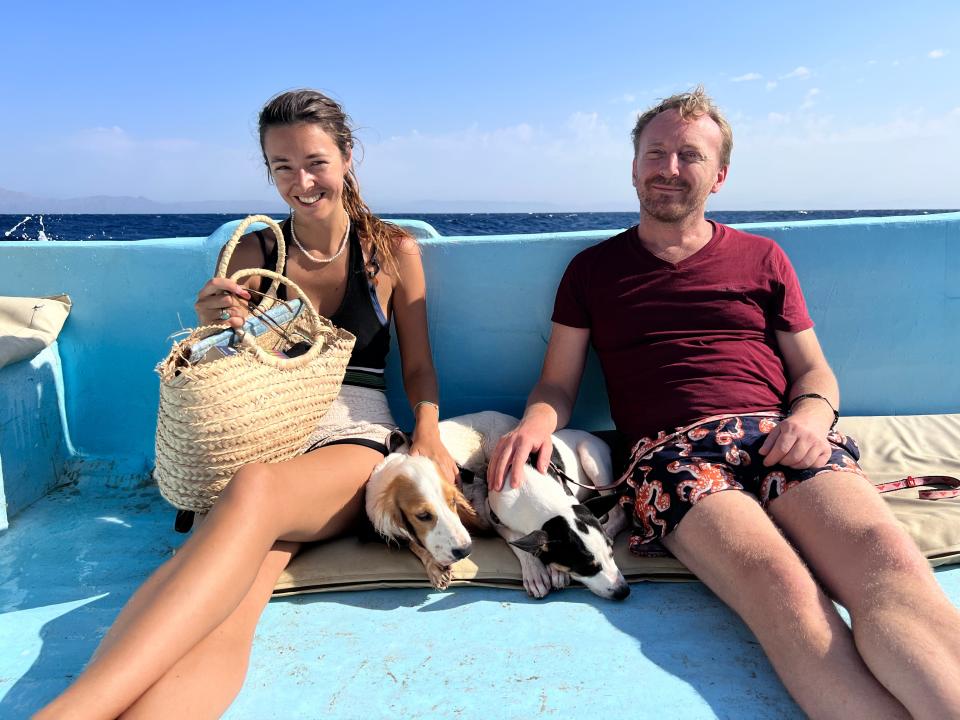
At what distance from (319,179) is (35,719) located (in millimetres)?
1845

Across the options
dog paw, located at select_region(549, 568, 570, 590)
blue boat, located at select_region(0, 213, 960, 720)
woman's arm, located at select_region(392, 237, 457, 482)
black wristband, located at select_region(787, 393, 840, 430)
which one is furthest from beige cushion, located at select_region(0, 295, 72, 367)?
black wristband, located at select_region(787, 393, 840, 430)

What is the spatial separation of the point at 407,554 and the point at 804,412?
140 centimetres

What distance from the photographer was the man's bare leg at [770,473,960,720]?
146cm

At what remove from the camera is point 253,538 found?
1.82 m

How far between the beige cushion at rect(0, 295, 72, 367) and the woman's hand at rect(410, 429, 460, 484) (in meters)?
1.72

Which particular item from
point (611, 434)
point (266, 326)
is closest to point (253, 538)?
point (266, 326)

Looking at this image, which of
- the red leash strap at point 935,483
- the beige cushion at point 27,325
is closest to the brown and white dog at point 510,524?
the red leash strap at point 935,483

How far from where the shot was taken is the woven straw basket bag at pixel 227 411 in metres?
2.02

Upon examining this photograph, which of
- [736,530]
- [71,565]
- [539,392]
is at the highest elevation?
[539,392]

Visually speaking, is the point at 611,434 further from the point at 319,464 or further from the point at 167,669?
the point at 167,669

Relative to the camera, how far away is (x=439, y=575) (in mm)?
2213

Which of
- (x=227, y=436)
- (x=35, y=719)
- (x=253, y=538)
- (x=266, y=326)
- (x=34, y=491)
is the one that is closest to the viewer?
(x=35, y=719)

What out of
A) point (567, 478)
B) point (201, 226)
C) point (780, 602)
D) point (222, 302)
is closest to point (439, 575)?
point (567, 478)

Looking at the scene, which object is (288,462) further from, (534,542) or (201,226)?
(201,226)
